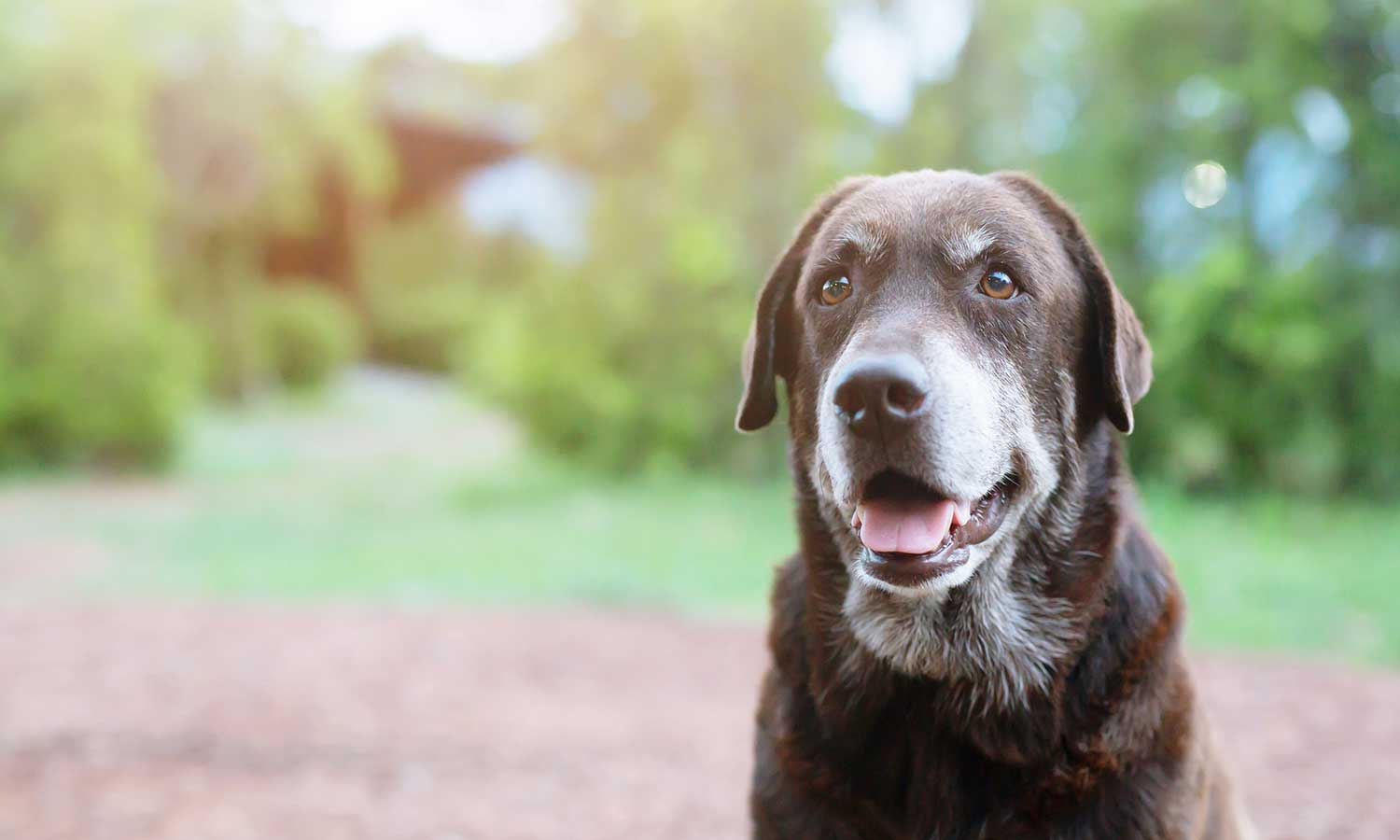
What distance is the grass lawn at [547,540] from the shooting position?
771 centimetres

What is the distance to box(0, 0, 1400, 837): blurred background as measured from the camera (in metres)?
5.50

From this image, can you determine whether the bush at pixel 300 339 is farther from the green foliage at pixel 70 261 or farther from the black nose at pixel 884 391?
the black nose at pixel 884 391

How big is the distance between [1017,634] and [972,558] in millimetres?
272

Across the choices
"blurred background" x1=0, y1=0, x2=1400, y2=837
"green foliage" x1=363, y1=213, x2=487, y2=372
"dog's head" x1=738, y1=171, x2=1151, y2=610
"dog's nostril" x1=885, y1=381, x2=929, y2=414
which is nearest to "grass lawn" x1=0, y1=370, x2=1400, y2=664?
"blurred background" x1=0, y1=0, x2=1400, y2=837

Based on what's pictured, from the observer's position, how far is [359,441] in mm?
19078

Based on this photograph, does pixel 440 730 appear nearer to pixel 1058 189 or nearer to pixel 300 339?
pixel 1058 189

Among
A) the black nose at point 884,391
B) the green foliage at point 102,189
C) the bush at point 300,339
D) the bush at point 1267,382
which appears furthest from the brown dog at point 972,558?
the bush at point 300,339

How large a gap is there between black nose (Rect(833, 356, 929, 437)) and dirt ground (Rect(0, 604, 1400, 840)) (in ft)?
8.54

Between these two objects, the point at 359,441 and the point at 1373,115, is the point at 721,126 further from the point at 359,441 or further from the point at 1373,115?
the point at 359,441

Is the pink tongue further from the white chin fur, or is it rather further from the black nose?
the black nose

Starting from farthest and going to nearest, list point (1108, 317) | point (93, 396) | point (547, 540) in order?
point (93, 396)
point (547, 540)
point (1108, 317)

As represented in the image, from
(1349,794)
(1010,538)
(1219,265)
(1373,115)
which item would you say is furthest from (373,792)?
(1373,115)

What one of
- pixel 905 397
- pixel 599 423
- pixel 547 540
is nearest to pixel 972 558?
pixel 905 397

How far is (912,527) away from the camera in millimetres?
2371
